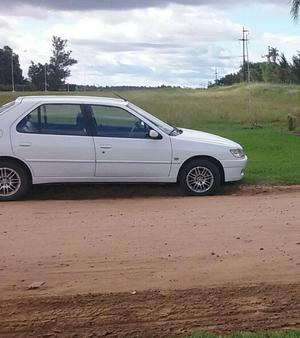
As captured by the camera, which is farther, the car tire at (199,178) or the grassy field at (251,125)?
the grassy field at (251,125)

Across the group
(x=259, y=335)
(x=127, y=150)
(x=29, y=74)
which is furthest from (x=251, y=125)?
(x=29, y=74)

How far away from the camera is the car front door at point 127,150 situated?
11000mm

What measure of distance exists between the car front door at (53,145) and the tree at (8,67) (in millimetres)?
72799

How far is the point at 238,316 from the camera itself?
17.2 ft

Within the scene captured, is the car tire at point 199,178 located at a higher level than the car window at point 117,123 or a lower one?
lower

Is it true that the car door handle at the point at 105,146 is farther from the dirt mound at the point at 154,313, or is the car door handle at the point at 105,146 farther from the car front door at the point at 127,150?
the dirt mound at the point at 154,313

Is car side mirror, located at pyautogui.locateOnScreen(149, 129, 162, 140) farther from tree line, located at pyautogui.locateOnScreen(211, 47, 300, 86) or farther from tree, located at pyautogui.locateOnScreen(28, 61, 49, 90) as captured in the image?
tree, located at pyautogui.locateOnScreen(28, 61, 49, 90)

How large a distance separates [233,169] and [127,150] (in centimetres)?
176

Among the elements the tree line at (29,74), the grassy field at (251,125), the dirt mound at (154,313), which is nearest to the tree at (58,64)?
the tree line at (29,74)

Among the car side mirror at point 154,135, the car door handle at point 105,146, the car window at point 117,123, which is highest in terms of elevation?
the car window at point 117,123

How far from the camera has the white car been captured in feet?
35.4

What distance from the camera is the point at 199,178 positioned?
1120 cm

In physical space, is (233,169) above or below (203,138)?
below

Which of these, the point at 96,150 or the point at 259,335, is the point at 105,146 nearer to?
the point at 96,150
